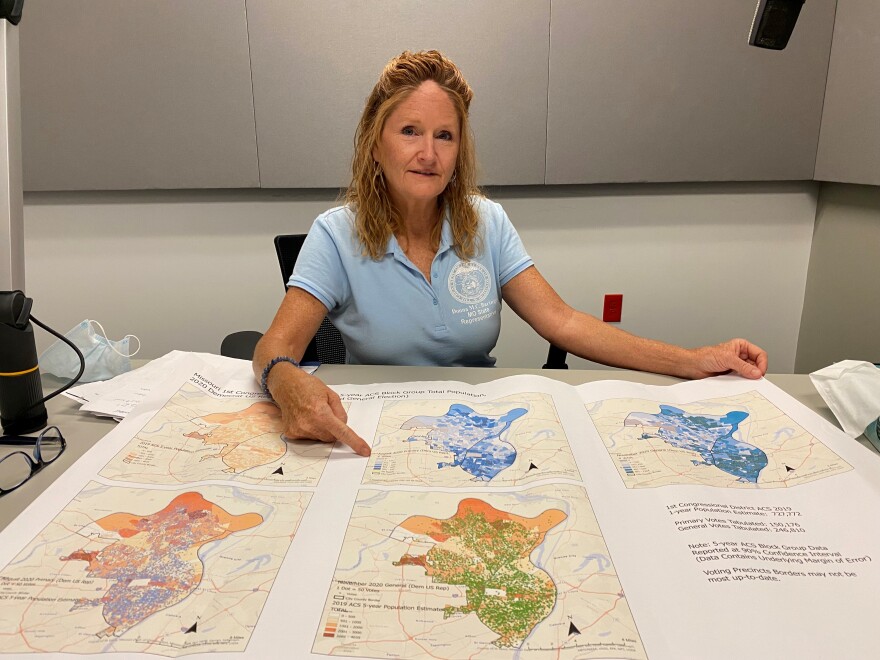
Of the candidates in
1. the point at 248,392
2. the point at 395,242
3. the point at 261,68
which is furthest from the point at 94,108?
the point at 248,392

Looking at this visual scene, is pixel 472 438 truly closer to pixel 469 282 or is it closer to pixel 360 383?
pixel 360 383

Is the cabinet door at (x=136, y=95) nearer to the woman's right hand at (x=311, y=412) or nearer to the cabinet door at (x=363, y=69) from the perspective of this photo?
the cabinet door at (x=363, y=69)

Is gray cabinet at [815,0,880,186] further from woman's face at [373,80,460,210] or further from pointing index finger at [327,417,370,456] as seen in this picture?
pointing index finger at [327,417,370,456]

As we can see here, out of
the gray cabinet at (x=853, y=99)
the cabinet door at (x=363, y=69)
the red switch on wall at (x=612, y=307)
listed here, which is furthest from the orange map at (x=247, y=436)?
the gray cabinet at (x=853, y=99)

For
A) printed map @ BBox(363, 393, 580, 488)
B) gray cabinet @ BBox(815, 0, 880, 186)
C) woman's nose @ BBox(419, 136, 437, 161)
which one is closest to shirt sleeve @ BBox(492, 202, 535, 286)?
woman's nose @ BBox(419, 136, 437, 161)

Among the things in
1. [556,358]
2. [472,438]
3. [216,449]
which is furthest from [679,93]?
[216,449]
